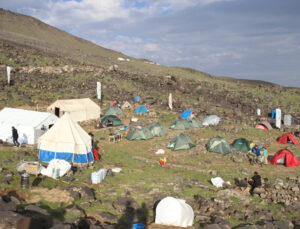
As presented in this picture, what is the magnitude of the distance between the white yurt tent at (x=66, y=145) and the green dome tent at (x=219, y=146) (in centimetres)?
A: 953

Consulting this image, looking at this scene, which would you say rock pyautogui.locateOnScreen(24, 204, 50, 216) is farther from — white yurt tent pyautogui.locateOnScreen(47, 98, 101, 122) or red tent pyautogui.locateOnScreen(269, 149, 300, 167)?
white yurt tent pyautogui.locateOnScreen(47, 98, 101, 122)

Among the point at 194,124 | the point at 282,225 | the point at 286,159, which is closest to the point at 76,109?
the point at 194,124

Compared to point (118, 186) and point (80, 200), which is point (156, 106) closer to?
point (118, 186)

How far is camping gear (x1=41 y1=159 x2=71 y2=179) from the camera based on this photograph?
49.6 ft

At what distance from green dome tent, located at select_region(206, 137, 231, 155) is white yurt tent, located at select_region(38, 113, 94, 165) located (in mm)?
9530

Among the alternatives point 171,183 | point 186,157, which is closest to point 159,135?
point 186,157

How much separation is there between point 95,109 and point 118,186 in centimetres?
1964

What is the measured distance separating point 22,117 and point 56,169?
9.82 metres

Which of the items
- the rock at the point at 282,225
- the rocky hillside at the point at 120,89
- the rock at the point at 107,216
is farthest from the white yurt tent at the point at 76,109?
the rock at the point at 282,225

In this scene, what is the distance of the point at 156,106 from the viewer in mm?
42188

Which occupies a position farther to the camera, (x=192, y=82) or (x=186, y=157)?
(x=192, y=82)

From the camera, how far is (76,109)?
32.2 m

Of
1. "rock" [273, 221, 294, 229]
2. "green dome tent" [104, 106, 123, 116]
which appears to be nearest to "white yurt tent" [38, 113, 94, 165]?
"rock" [273, 221, 294, 229]

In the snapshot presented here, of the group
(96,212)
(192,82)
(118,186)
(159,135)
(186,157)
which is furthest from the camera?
(192,82)
